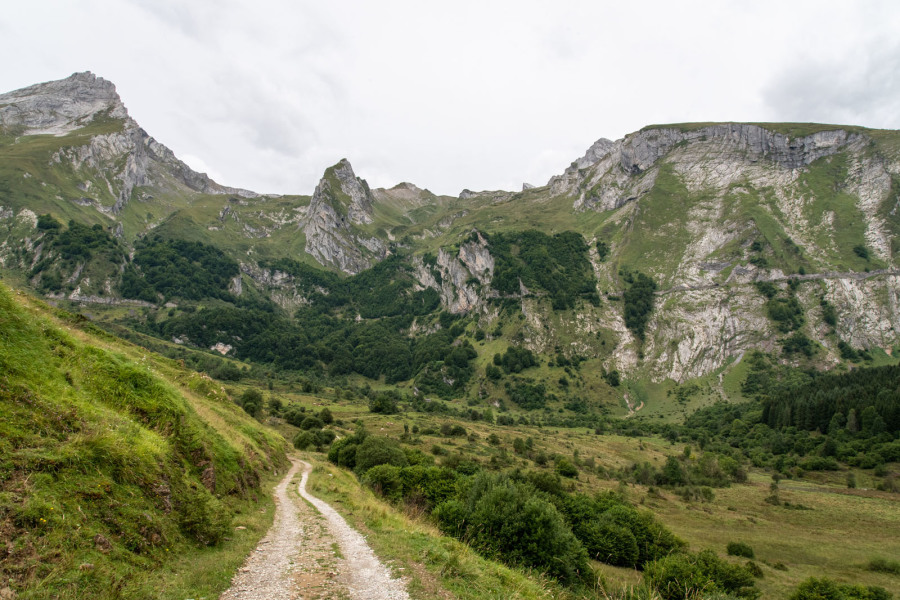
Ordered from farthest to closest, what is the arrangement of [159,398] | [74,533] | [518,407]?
[518,407] → [159,398] → [74,533]

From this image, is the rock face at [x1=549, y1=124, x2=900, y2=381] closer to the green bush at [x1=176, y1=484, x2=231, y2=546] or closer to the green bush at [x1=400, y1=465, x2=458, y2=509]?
the green bush at [x1=400, y1=465, x2=458, y2=509]

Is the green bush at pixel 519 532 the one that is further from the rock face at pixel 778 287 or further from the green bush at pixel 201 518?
the rock face at pixel 778 287

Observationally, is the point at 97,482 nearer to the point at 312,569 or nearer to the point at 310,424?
the point at 312,569

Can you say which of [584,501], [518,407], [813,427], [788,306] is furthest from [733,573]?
[788,306]

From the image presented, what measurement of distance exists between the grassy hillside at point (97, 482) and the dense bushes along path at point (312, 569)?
→ 0.67 metres

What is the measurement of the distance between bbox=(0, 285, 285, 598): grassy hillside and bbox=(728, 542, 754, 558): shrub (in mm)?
46310

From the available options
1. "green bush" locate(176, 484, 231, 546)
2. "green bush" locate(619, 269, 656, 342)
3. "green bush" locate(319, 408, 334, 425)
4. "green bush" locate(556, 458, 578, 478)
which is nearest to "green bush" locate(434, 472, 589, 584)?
"green bush" locate(176, 484, 231, 546)

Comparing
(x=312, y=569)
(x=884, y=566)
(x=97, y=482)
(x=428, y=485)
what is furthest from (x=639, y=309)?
(x=97, y=482)

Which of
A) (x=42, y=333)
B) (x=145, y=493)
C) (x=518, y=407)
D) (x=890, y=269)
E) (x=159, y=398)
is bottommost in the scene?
(x=518, y=407)

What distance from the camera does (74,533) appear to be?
7.76 metres

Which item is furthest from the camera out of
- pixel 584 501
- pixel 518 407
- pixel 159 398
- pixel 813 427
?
pixel 518 407

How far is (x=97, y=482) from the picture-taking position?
934cm

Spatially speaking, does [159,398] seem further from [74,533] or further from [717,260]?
[717,260]

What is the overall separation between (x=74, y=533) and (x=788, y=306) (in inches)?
8692
